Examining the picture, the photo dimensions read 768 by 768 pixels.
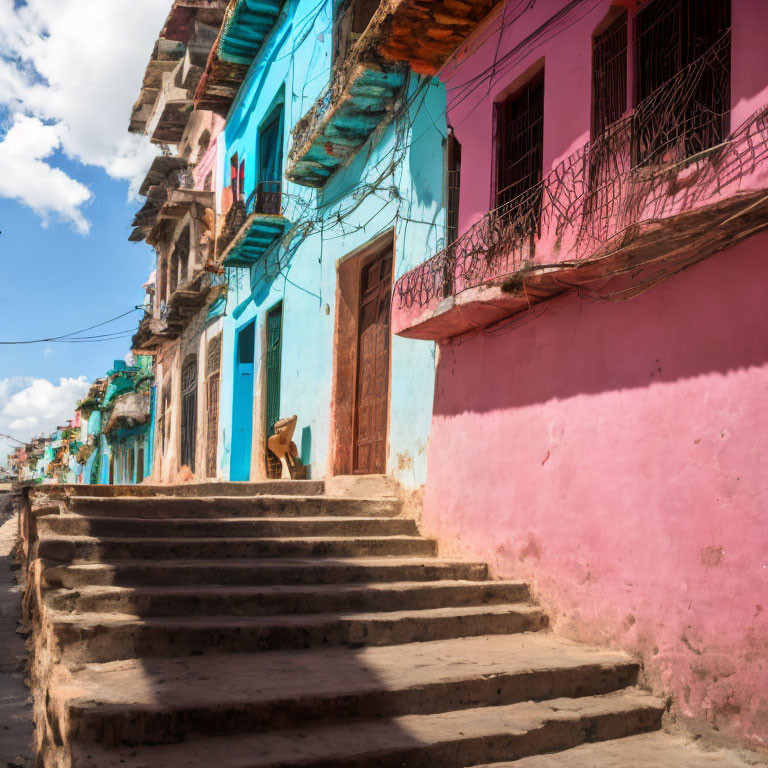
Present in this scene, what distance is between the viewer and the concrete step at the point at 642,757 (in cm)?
358

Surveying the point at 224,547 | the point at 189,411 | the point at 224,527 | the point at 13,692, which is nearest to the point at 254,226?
the point at 224,527

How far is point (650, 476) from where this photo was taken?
4.34 metres

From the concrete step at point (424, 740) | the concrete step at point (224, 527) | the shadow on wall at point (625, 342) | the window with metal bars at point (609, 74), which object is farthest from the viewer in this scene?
the concrete step at point (224, 527)

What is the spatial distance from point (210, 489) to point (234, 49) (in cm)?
822

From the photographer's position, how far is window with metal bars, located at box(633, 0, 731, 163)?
422 centimetres

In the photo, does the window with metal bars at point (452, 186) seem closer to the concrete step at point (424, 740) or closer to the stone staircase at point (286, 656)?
the stone staircase at point (286, 656)

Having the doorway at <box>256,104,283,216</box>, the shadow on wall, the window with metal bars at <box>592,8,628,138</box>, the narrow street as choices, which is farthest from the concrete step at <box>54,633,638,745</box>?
the doorway at <box>256,104,283,216</box>

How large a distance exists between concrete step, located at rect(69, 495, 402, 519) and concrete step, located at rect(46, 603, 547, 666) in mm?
1747

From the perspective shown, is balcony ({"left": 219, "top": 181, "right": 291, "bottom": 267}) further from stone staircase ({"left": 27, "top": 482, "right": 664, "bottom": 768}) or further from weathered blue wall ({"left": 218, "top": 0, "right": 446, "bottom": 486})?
stone staircase ({"left": 27, "top": 482, "right": 664, "bottom": 768})

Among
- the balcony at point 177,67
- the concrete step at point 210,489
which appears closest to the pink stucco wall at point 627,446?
the concrete step at point 210,489

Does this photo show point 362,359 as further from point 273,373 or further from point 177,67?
point 177,67

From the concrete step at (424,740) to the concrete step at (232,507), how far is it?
2.91m

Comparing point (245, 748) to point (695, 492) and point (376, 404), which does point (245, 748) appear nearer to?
point (695, 492)

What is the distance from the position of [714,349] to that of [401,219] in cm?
436
